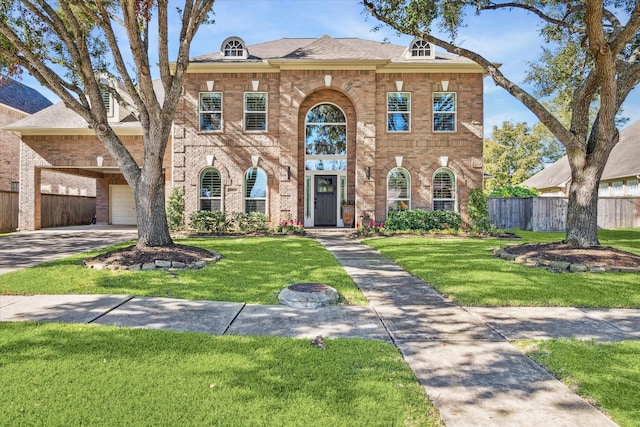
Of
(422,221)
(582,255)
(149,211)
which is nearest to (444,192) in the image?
(422,221)

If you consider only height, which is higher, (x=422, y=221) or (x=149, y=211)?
(x=149, y=211)

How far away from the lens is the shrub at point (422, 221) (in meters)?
14.1

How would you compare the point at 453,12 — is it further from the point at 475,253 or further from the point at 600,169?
the point at 475,253

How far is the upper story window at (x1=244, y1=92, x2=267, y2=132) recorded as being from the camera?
15.3 m

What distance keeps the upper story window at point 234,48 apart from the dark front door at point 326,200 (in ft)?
20.1

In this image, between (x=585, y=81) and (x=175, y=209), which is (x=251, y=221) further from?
(x=585, y=81)

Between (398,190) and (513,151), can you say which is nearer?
(398,190)

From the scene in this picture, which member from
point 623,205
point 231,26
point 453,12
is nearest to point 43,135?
point 231,26

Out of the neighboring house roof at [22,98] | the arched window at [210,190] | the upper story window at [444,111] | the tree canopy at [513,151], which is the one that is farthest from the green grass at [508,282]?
the tree canopy at [513,151]

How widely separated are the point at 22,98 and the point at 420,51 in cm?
2344

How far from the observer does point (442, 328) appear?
397 cm

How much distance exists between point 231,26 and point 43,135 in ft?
31.7

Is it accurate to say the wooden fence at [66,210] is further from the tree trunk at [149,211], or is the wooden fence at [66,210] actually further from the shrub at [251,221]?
the tree trunk at [149,211]

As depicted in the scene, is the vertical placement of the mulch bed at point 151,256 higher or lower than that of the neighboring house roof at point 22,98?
lower
